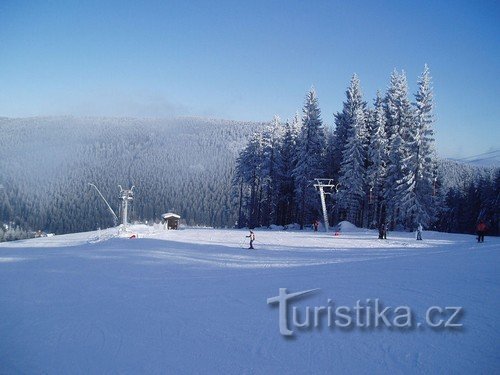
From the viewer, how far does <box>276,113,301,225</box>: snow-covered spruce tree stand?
173ft

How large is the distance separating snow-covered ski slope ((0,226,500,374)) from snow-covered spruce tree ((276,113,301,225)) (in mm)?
35887

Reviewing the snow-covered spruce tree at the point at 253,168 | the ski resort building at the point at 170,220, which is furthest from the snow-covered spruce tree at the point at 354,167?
the ski resort building at the point at 170,220

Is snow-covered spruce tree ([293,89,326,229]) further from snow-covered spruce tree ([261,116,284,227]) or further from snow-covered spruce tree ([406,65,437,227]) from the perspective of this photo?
snow-covered spruce tree ([406,65,437,227])

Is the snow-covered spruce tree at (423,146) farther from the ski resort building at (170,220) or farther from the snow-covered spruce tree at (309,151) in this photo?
the ski resort building at (170,220)

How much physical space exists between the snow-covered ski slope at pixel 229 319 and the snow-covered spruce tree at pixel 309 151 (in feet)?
100

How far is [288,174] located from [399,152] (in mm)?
16367

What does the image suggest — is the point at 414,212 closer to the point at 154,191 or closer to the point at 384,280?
the point at 384,280

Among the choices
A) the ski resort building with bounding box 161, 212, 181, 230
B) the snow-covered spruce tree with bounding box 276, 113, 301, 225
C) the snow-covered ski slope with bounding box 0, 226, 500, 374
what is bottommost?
the snow-covered ski slope with bounding box 0, 226, 500, 374

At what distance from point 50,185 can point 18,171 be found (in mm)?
32910

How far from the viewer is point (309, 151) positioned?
47000mm

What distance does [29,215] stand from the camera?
124m

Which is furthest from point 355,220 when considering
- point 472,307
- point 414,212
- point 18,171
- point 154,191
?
point 18,171

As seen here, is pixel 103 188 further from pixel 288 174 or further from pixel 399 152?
pixel 399 152

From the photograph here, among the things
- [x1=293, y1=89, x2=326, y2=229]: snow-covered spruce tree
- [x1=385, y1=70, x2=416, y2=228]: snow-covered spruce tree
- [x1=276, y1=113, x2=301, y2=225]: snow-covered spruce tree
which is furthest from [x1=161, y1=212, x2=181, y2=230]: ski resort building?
[x1=385, y1=70, x2=416, y2=228]: snow-covered spruce tree
